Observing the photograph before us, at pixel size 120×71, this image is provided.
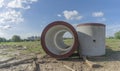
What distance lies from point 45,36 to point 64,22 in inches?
62.9

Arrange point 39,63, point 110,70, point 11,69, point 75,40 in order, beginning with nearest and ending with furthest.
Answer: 1. point 110,70
2. point 11,69
3. point 39,63
4. point 75,40

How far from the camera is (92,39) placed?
1063 cm

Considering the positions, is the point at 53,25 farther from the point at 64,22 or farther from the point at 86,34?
the point at 86,34

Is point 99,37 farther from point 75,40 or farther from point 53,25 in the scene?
point 53,25

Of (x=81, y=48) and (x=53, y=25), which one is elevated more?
(x=53, y=25)

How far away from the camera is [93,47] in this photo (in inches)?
418

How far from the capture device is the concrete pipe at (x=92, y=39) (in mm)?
10633

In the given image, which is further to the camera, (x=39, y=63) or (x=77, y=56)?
(x=77, y=56)

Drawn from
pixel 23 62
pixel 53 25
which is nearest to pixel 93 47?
pixel 53 25

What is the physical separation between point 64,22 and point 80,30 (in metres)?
1.20

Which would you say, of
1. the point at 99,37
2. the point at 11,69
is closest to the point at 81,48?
the point at 99,37

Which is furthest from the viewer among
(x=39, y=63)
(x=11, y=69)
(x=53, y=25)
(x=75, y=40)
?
(x=53, y=25)

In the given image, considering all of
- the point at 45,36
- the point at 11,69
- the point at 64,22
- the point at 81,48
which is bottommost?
the point at 11,69

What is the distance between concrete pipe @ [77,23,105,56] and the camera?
10633mm
